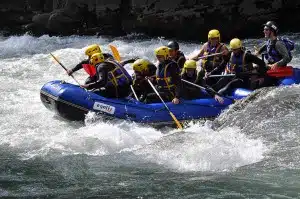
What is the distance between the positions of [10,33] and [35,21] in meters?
1.54

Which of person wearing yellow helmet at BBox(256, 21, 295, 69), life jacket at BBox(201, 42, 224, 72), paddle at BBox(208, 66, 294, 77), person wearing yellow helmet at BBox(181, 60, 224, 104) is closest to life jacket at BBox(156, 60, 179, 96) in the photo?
person wearing yellow helmet at BBox(181, 60, 224, 104)

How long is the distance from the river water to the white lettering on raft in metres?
0.17

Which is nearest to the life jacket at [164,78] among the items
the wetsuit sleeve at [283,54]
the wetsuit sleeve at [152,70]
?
the wetsuit sleeve at [152,70]

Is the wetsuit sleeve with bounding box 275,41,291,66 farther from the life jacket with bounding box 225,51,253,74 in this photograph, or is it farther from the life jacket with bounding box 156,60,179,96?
the life jacket with bounding box 156,60,179,96

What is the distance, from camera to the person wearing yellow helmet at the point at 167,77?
8.55 meters

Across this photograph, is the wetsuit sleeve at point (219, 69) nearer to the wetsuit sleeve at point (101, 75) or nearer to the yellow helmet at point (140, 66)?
the yellow helmet at point (140, 66)

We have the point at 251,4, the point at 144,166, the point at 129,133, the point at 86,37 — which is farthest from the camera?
the point at 86,37

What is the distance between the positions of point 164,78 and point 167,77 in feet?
0.19

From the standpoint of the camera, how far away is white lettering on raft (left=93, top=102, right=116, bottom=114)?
8484 millimetres

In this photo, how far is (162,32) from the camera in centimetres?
1877

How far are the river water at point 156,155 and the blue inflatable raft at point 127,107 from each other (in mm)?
169

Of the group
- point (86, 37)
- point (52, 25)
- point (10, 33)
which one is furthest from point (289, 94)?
point (10, 33)

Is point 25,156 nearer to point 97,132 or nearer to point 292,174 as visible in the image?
point 97,132

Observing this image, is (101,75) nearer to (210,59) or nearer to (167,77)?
(167,77)
